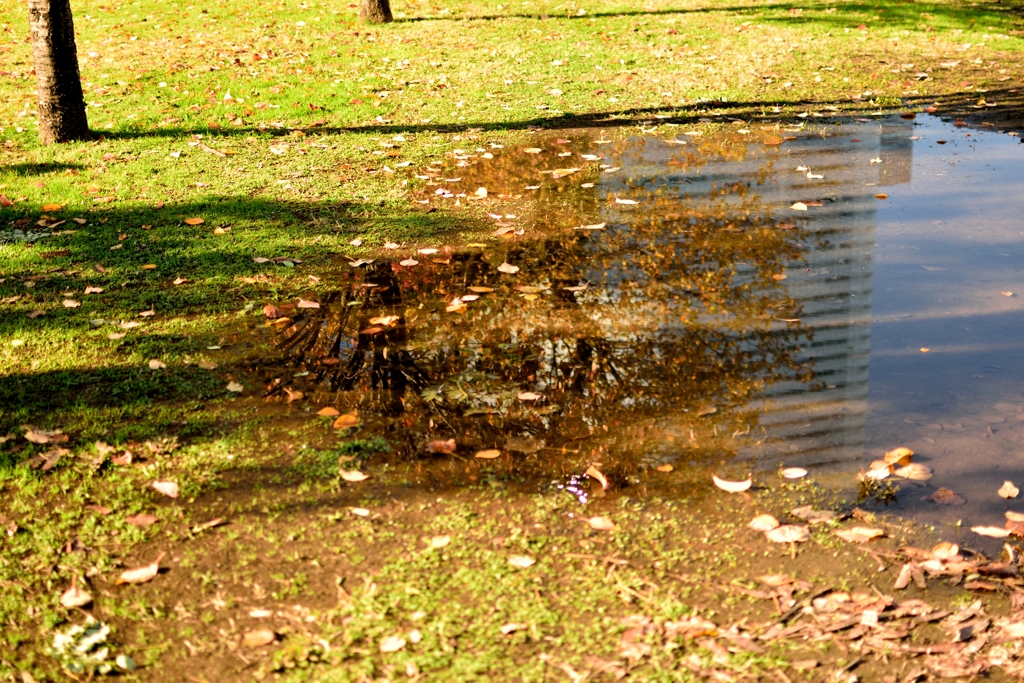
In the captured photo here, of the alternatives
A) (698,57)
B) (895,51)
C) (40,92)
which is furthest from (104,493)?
(895,51)

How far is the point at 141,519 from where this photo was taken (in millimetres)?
3391

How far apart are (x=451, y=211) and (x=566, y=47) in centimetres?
610

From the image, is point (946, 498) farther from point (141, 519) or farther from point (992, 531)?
point (141, 519)

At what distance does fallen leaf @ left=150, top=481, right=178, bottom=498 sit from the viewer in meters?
3.53

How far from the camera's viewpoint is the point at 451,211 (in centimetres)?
661

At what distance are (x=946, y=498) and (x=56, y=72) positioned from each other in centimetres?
775

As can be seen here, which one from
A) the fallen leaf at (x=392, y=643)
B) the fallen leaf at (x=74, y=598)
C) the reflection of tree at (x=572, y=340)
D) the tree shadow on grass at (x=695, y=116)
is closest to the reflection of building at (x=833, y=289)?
the reflection of tree at (x=572, y=340)

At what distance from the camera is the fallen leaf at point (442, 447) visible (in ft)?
12.4

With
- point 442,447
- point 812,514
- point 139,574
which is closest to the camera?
point 139,574

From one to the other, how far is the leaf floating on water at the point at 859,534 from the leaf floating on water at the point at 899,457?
460mm

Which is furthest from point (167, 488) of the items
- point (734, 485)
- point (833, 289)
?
point (833, 289)

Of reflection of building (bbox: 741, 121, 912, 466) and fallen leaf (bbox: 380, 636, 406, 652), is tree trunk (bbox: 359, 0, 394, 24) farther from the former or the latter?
fallen leaf (bbox: 380, 636, 406, 652)

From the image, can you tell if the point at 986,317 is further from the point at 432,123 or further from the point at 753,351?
the point at 432,123

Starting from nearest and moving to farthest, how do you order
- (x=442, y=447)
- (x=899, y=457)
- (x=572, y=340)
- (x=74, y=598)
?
1. (x=74, y=598)
2. (x=899, y=457)
3. (x=442, y=447)
4. (x=572, y=340)
